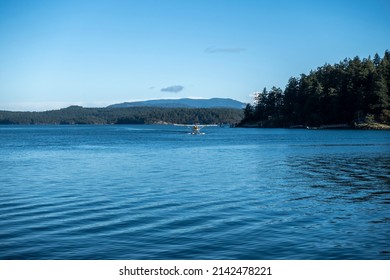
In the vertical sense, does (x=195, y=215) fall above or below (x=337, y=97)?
below

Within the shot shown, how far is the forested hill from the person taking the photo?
398 ft

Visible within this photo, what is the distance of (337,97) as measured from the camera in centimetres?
13288

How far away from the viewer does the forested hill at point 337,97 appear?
4776 inches

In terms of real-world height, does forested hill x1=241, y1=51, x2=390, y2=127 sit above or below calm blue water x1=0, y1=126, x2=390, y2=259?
above

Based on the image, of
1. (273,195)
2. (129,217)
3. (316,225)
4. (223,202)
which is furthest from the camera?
(273,195)

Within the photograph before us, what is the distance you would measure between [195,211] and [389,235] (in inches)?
247

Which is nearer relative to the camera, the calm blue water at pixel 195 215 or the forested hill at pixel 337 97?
the calm blue water at pixel 195 215

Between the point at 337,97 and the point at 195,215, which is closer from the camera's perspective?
the point at 195,215

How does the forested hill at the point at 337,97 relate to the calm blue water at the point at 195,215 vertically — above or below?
above

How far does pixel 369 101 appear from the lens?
405 ft

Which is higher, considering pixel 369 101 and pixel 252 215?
pixel 369 101

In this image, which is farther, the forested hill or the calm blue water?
the forested hill
